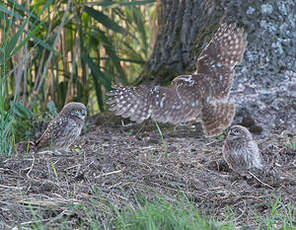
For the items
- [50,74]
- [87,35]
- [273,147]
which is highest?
[87,35]

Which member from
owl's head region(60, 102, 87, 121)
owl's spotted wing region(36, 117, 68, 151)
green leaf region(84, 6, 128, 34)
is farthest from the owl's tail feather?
green leaf region(84, 6, 128, 34)

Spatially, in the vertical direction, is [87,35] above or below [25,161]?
above

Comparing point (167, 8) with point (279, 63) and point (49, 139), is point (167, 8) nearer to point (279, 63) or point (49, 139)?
point (279, 63)

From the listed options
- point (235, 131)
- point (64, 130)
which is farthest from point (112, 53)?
point (235, 131)

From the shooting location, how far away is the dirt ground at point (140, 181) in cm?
315

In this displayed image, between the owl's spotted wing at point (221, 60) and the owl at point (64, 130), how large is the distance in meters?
1.25

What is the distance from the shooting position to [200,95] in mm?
4562

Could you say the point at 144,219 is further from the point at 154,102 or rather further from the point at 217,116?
the point at 217,116

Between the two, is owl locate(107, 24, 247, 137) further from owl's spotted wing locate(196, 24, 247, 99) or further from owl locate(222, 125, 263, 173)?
owl locate(222, 125, 263, 173)

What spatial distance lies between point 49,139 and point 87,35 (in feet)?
7.07

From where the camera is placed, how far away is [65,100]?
6559 mm

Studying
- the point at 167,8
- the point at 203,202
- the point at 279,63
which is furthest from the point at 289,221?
the point at 167,8

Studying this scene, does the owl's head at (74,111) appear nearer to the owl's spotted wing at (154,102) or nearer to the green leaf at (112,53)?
the owl's spotted wing at (154,102)

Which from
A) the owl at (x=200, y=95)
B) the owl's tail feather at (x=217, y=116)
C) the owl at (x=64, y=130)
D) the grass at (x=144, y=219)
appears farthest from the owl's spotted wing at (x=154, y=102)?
the grass at (x=144, y=219)
